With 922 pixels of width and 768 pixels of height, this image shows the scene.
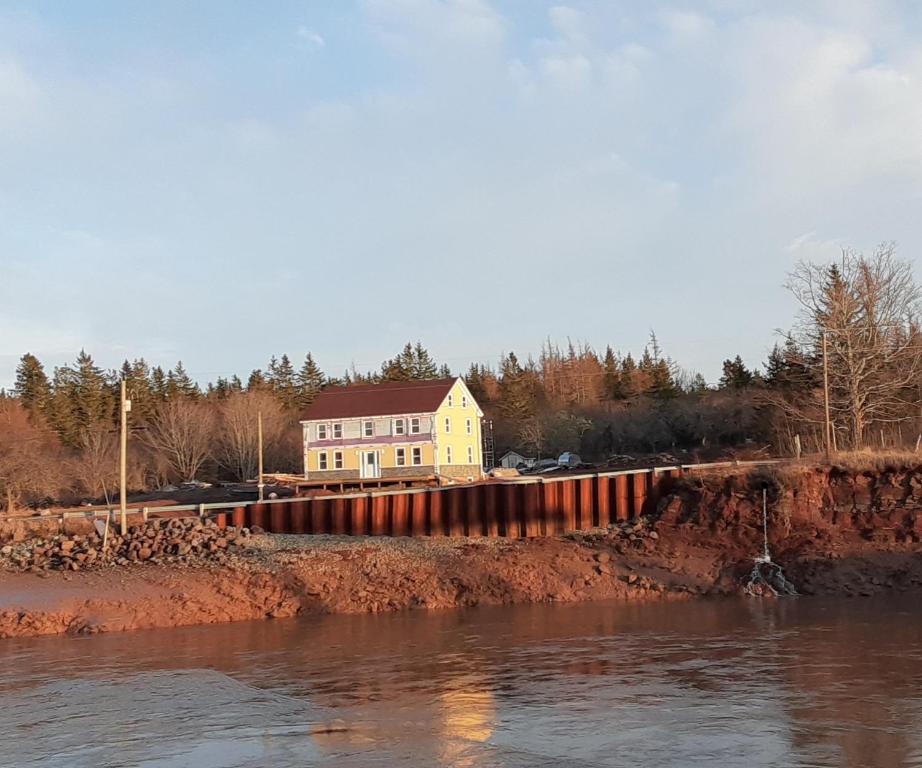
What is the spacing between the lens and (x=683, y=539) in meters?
31.3

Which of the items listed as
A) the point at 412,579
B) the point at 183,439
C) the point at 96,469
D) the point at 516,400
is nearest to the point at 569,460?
the point at 516,400

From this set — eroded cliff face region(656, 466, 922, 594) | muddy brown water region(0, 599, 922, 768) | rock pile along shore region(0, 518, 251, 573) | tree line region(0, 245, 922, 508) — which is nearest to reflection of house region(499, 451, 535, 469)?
tree line region(0, 245, 922, 508)

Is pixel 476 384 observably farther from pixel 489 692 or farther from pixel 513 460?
pixel 489 692

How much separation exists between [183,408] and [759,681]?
80294 mm

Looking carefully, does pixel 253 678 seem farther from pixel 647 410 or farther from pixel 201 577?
pixel 647 410

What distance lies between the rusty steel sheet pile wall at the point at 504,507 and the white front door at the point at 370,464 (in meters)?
25.2

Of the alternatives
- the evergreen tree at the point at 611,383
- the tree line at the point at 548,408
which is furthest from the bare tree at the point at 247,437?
the evergreen tree at the point at 611,383

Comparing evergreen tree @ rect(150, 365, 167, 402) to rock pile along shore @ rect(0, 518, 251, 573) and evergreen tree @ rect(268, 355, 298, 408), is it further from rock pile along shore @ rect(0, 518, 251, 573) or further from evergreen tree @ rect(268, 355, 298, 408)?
rock pile along shore @ rect(0, 518, 251, 573)

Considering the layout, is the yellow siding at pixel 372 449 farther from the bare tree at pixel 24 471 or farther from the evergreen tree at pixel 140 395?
the evergreen tree at pixel 140 395

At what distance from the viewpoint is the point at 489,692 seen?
51.0ft

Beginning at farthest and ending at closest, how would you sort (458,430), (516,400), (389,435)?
(516,400), (458,430), (389,435)

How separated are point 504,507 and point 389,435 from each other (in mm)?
28284

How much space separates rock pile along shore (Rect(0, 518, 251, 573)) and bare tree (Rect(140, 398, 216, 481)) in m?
52.7

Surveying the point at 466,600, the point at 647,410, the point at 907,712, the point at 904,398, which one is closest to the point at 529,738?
the point at 907,712
